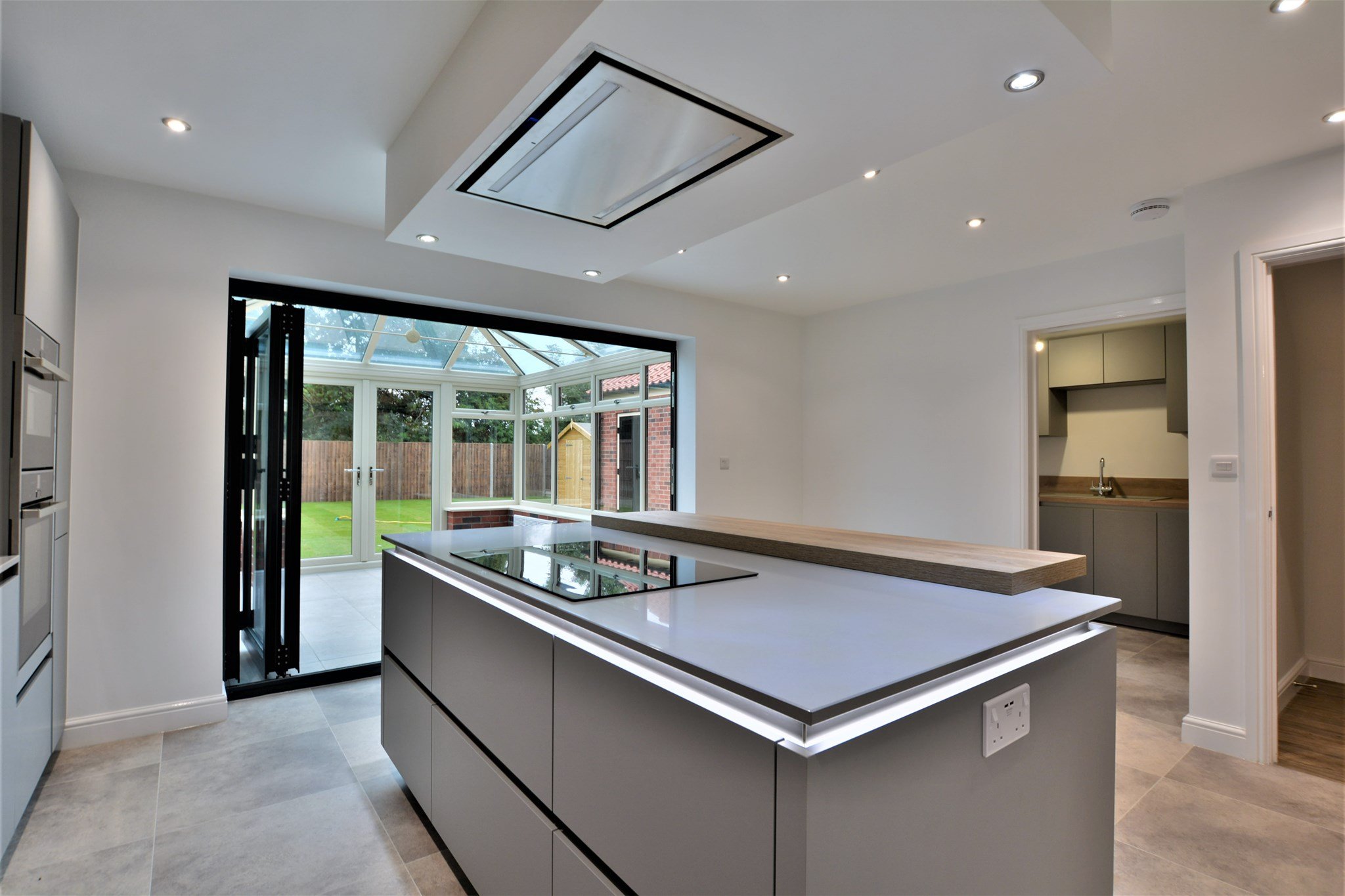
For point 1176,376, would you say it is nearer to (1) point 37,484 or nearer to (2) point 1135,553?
(2) point 1135,553

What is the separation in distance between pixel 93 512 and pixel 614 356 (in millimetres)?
3598

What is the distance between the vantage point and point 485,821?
1581mm

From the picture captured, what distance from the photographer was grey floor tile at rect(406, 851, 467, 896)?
1778mm

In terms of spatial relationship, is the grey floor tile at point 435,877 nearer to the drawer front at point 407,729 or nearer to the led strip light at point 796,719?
the drawer front at point 407,729

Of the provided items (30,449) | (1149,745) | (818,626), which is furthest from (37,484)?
(1149,745)

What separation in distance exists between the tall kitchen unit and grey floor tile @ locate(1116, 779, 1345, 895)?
135 inches

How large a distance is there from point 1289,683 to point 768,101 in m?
3.98

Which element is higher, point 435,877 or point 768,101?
point 768,101

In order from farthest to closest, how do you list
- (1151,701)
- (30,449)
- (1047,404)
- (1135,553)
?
1. (1047,404)
2. (1135,553)
3. (1151,701)
4. (30,449)

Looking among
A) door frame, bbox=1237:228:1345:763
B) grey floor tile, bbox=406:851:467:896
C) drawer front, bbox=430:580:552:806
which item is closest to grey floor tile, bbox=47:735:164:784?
grey floor tile, bbox=406:851:467:896

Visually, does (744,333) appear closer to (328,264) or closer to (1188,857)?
(328,264)

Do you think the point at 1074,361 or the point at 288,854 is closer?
the point at 288,854

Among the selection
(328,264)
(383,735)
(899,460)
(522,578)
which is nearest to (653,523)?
(522,578)

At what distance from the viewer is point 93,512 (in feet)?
8.99
